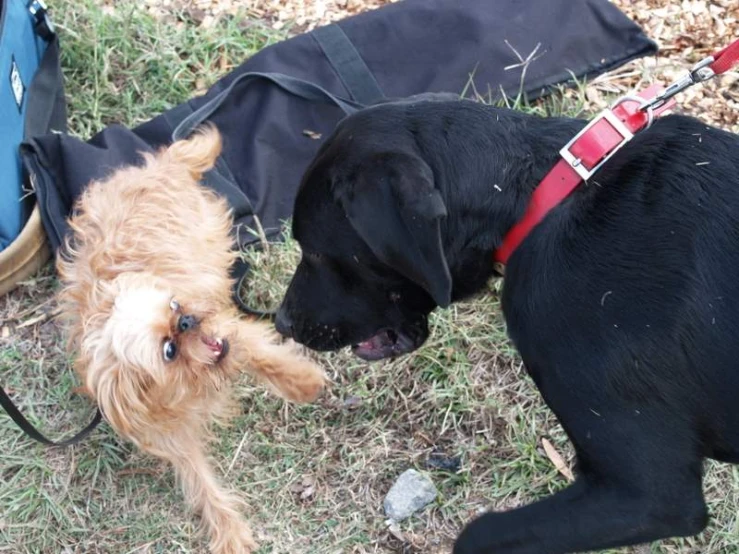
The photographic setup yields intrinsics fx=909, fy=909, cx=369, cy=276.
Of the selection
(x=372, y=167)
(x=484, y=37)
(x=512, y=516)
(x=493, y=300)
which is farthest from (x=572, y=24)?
(x=512, y=516)

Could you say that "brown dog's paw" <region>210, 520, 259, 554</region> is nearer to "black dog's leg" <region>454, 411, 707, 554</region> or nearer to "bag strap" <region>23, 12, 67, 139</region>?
"black dog's leg" <region>454, 411, 707, 554</region>

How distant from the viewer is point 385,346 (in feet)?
9.95

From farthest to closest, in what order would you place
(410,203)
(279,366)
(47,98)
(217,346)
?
(47,98)
(279,366)
(217,346)
(410,203)

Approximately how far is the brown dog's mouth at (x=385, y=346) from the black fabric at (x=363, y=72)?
1157mm

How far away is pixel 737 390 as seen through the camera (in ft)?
7.09

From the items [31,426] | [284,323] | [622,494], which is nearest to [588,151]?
[622,494]

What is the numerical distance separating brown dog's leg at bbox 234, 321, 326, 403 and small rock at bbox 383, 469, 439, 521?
49 cm

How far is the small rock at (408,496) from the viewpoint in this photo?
3225 millimetres

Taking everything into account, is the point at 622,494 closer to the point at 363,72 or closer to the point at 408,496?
the point at 408,496

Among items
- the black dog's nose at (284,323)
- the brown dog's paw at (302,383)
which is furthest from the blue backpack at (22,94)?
the black dog's nose at (284,323)

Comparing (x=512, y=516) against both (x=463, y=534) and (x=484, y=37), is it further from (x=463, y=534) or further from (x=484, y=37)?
(x=484, y=37)

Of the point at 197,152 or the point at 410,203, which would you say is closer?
the point at 410,203

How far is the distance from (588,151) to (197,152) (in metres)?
1.85

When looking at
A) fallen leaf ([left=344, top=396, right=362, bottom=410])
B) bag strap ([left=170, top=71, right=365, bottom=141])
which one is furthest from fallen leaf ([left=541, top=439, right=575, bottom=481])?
bag strap ([left=170, top=71, right=365, bottom=141])
